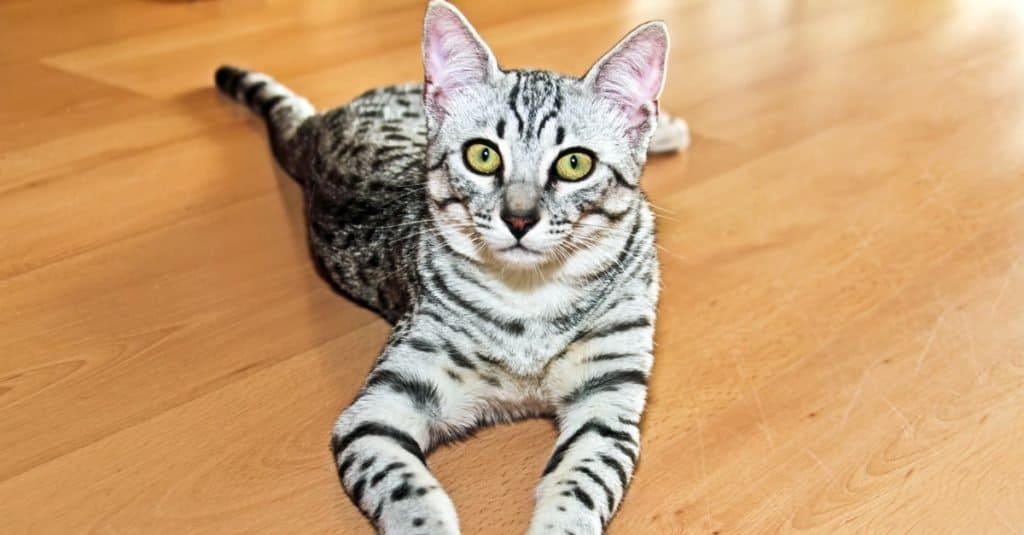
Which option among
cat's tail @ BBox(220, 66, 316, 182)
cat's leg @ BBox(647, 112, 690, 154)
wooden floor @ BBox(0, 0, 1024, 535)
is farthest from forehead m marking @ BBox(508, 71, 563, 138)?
cat's leg @ BBox(647, 112, 690, 154)

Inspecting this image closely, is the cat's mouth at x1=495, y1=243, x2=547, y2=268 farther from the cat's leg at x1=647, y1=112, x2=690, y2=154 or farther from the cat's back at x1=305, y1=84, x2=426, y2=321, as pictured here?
the cat's leg at x1=647, y1=112, x2=690, y2=154

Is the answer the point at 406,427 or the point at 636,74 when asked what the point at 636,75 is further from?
the point at 406,427

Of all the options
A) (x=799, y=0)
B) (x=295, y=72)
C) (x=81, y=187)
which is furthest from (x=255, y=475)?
(x=799, y=0)

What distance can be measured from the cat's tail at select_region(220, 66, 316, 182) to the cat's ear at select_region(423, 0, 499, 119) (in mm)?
825

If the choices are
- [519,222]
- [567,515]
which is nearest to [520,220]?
[519,222]

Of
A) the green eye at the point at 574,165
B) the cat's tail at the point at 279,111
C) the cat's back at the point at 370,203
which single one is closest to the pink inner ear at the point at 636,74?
the green eye at the point at 574,165

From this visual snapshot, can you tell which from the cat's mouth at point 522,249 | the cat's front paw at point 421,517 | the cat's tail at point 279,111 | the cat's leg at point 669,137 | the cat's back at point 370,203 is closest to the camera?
the cat's front paw at point 421,517

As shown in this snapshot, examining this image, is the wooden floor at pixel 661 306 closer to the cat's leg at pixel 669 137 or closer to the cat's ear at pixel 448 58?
the cat's leg at pixel 669 137

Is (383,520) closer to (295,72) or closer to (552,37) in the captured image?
(295,72)

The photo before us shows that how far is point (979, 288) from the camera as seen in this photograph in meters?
2.26

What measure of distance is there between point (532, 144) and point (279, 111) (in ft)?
4.62

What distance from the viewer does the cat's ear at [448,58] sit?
5.49 ft

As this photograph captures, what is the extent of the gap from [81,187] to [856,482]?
198 centimetres

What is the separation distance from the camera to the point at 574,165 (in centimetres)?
166
